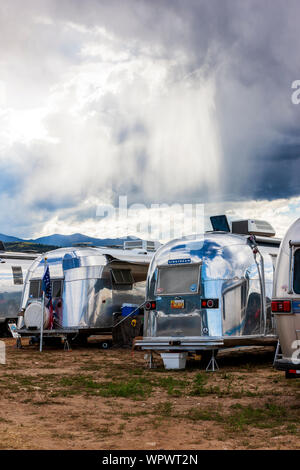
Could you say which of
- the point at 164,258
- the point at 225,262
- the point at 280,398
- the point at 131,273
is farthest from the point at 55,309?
the point at 280,398

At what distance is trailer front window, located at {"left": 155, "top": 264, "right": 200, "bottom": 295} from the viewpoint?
45.1 ft

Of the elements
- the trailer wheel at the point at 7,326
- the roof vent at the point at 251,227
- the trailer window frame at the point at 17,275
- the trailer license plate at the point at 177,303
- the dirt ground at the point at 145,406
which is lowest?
the dirt ground at the point at 145,406

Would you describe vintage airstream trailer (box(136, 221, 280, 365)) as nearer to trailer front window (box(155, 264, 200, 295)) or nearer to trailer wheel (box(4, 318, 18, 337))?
trailer front window (box(155, 264, 200, 295))

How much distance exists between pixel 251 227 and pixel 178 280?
289 cm

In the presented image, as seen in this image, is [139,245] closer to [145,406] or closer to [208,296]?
[208,296]

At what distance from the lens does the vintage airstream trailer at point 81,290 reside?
1853 centimetres

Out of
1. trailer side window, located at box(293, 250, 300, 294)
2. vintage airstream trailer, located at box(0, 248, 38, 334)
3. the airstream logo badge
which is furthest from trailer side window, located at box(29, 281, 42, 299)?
trailer side window, located at box(293, 250, 300, 294)

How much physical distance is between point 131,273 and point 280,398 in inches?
416

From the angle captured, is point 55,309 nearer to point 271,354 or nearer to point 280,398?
point 271,354

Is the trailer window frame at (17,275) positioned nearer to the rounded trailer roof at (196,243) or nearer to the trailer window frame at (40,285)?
the trailer window frame at (40,285)

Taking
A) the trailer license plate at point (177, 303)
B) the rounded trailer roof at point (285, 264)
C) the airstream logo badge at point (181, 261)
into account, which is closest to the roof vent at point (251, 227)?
the airstream logo badge at point (181, 261)

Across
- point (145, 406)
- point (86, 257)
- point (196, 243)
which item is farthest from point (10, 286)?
point (145, 406)

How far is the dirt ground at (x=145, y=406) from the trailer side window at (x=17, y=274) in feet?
28.4

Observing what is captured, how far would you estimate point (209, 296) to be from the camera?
44.2 feet
